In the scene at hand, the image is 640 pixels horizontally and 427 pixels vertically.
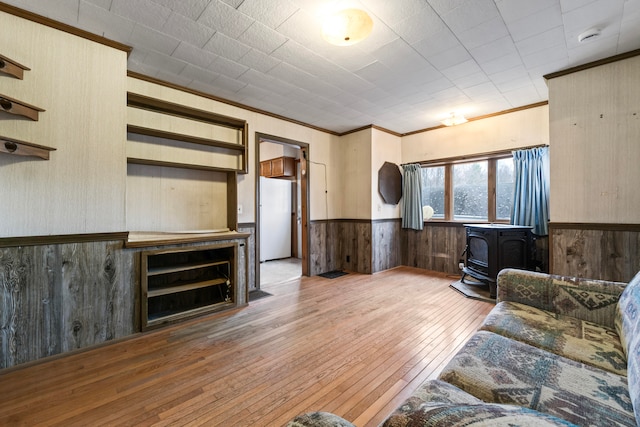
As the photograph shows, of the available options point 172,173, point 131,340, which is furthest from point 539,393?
point 172,173

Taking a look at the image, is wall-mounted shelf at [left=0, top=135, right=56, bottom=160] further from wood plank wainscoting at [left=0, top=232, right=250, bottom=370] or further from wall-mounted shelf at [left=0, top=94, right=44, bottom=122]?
wood plank wainscoting at [left=0, top=232, right=250, bottom=370]

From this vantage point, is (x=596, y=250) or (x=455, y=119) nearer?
(x=596, y=250)

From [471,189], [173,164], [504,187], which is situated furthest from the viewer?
[471,189]

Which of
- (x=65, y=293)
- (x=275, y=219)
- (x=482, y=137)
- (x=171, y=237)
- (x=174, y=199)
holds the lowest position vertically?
(x=65, y=293)

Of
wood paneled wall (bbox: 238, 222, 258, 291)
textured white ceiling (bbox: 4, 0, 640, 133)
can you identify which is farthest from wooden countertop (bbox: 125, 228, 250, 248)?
textured white ceiling (bbox: 4, 0, 640, 133)

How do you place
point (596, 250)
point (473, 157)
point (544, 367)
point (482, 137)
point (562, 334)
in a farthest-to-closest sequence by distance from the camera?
point (473, 157), point (482, 137), point (596, 250), point (562, 334), point (544, 367)

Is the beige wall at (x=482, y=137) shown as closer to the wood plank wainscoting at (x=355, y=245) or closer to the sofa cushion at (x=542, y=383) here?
the wood plank wainscoting at (x=355, y=245)

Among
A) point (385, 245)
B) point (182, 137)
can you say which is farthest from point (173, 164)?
point (385, 245)

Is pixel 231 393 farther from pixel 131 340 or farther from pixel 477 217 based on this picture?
pixel 477 217

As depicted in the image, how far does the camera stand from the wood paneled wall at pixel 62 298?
1.93 m

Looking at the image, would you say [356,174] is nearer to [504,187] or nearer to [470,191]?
[470,191]

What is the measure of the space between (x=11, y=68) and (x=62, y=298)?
1703mm

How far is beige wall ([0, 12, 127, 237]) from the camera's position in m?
→ 1.96

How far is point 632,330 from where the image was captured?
1152 mm
